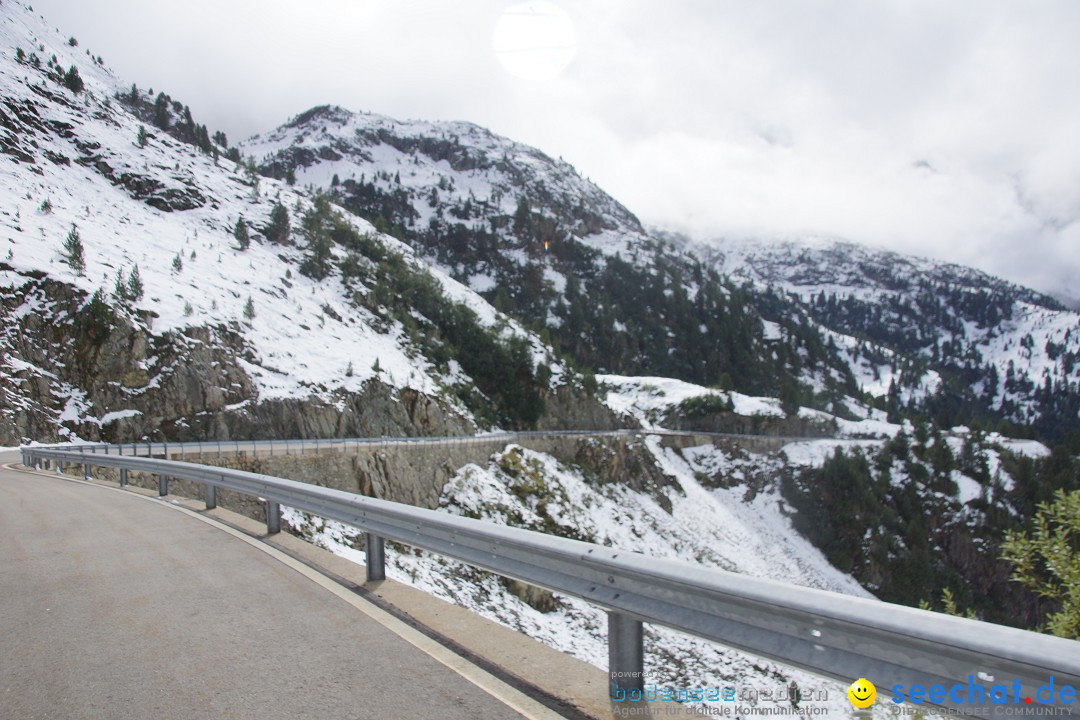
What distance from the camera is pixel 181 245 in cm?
4962

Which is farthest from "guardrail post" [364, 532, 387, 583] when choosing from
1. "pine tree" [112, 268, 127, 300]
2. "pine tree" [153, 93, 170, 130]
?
"pine tree" [153, 93, 170, 130]

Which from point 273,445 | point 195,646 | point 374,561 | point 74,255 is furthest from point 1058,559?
point 74,255

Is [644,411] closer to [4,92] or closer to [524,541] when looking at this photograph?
[4,92]

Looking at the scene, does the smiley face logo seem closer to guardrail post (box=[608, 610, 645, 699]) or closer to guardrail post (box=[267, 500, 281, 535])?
guardrail post (box=[608, 610, 645, 699])

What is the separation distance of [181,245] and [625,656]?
5535 cm

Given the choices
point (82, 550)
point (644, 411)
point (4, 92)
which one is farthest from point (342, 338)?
point (644, 411)

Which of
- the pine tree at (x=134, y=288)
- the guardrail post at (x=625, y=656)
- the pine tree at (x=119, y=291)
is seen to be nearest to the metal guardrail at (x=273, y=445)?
the pine tree at (x=119, y=291)

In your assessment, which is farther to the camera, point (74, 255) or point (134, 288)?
point (74, 255)

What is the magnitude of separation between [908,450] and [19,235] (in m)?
91.1

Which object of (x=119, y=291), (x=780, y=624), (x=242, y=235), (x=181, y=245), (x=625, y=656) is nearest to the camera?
(x=780, y=624)

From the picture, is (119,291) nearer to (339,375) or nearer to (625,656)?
(339,375)

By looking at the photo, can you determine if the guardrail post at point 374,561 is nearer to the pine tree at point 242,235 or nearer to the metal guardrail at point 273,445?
the metal guardrail at point 273,445

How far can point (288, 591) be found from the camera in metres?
6.21

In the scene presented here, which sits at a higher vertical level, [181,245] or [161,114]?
[161,114]
